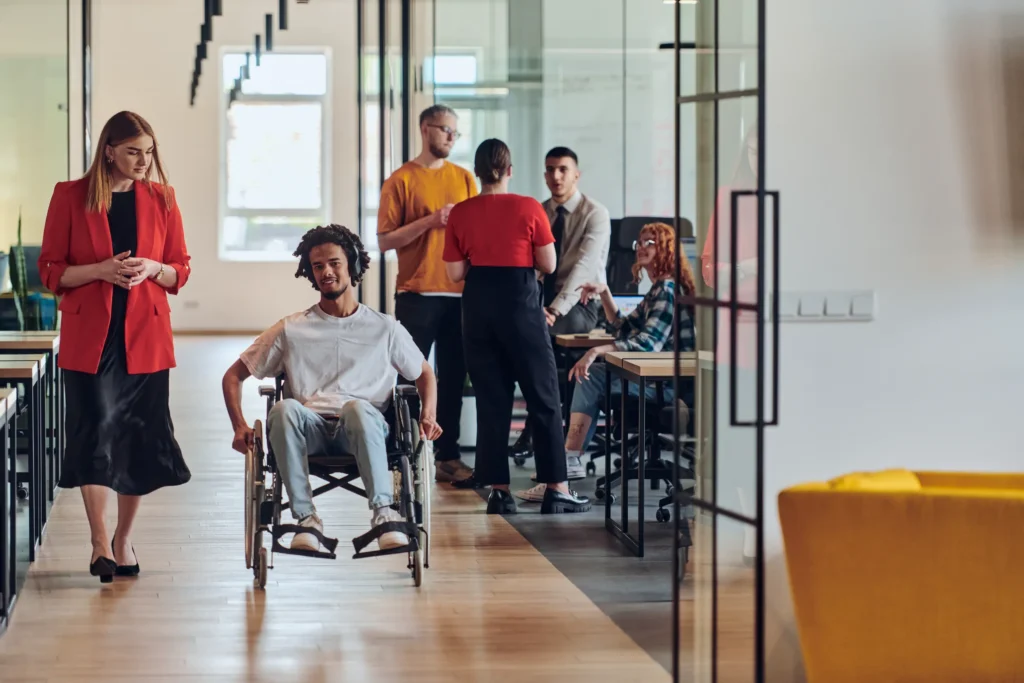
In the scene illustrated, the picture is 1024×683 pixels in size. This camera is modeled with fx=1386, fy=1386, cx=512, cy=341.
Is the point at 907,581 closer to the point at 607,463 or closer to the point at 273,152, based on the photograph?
the point at 607,463

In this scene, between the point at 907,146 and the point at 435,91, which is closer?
the point at 907,146

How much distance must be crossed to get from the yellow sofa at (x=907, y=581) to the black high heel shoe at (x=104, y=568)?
2.34 meters

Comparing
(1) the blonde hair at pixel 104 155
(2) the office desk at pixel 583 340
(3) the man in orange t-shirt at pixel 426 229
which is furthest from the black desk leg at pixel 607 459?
(1) the blonde hair at pixel 104 155

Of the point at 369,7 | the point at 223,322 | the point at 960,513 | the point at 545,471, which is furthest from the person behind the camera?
the point at 223,322

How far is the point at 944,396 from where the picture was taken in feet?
10.3

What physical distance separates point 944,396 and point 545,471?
8.08 feet

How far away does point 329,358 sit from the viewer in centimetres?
436

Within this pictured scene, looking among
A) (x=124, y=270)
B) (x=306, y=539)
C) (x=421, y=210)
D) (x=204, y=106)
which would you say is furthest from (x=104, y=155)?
(x=204, y=106)

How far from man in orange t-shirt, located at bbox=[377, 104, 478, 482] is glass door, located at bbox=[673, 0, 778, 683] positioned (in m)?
2.90

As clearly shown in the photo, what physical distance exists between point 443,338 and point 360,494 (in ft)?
6.20

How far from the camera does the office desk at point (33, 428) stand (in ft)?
14.1

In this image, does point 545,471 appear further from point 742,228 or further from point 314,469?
point 742,228

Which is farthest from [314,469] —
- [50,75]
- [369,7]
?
[369,7]

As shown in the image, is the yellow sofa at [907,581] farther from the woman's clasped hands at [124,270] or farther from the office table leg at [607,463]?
the office table leg at [607,463]
